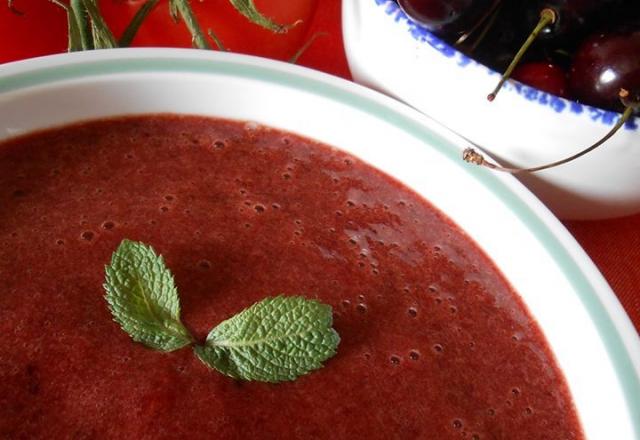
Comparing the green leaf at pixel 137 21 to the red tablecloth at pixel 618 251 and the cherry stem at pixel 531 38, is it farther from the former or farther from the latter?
the red tablecloth at pixel 618 251

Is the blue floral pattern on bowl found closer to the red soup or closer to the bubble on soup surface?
the red soup

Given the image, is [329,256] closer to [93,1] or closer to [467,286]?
[467,286]

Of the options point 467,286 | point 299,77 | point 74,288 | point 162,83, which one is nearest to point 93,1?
point 162,83

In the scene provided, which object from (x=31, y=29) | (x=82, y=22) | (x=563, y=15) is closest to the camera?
(x=563, y=15)

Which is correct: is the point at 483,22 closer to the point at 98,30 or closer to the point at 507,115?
the point at 507,115

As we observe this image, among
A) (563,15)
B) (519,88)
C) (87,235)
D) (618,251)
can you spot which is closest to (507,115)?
(519,88)

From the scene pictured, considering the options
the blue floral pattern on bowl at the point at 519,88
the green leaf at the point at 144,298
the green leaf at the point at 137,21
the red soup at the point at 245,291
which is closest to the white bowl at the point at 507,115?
the blue floral pattern on bowl at the point at 519,88

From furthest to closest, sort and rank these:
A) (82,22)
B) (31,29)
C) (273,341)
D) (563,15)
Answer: (31,29), (82,22), (563,15), (273,341)
